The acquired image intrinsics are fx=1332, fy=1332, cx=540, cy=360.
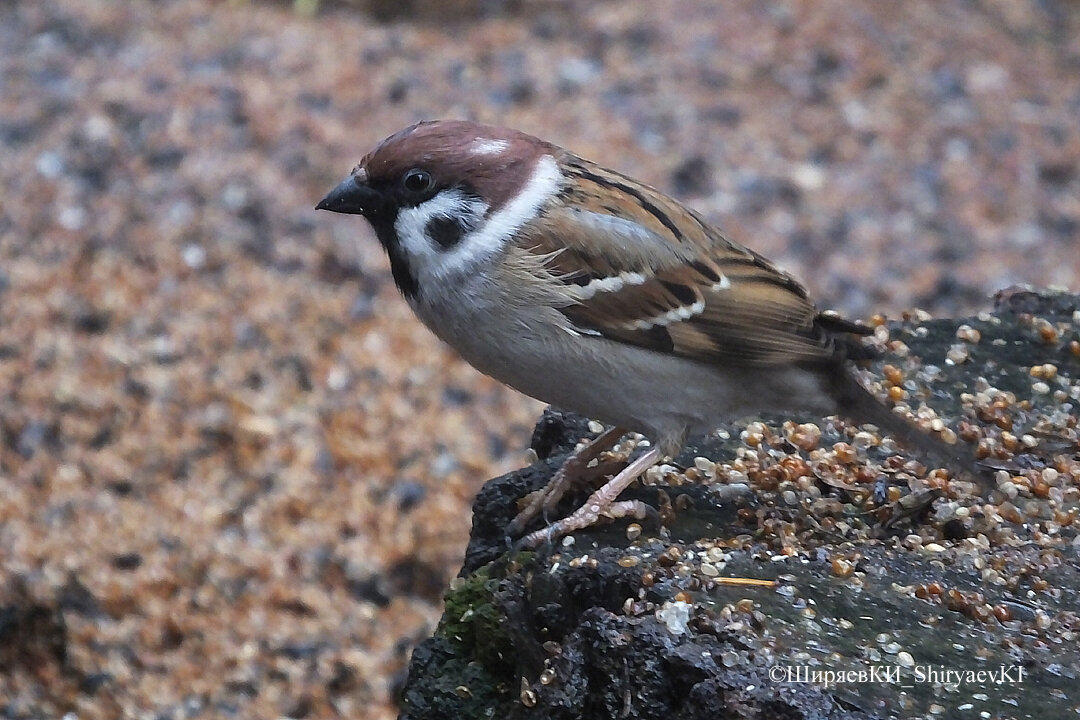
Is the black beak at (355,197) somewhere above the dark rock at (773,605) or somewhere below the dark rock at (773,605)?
above

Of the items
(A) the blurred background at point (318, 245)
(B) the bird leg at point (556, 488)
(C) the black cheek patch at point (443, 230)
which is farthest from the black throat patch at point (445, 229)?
(A) the blurred background at point (318, 245)

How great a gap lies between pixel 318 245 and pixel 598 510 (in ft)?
10.4

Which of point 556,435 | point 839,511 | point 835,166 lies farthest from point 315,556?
point 835,166

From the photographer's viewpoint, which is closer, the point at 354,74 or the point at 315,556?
the point at 315,556

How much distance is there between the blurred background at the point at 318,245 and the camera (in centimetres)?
409

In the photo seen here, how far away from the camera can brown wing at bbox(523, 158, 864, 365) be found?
2.72m

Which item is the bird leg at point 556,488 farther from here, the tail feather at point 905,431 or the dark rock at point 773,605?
the tail feather at point 905,431

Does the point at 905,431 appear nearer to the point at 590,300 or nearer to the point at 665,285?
the point at 665,285

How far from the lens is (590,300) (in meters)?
2.71

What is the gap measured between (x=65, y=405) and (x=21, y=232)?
1028 mm

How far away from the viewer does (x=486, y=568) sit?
2.64 metres

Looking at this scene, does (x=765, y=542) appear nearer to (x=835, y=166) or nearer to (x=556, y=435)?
(x=556, y=435)

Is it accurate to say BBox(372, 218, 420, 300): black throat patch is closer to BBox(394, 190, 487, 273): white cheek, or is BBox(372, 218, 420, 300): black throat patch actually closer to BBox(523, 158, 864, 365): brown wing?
BBox(394, 190, 487, 273): white cheek

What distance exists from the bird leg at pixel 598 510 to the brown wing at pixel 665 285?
30 cm
